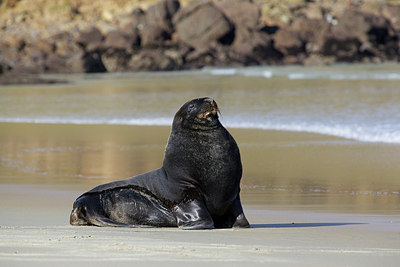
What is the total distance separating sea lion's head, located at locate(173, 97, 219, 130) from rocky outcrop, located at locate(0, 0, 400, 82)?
36649 millimetres

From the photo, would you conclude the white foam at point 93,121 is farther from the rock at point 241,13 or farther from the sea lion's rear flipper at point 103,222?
the rock at point 241,13

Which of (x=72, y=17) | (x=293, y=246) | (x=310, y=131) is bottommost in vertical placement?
(x=72, y=17)

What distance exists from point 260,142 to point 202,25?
122 ft

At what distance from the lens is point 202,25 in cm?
4775

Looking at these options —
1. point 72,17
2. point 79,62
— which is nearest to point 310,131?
point 79,62

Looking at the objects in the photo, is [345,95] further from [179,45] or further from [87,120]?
[179,45]

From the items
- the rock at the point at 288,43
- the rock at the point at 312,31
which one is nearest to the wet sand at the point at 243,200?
the rock at the point at 288,43

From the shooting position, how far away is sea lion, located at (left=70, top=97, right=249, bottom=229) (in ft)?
17.6

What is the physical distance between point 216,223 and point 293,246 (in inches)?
47.5

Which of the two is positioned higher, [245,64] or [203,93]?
[203,93]

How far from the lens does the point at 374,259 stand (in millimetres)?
3920

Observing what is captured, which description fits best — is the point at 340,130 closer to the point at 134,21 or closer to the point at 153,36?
the point at 153,36

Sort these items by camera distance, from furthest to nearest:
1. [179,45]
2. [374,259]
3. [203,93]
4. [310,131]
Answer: [179,45] → [203,93] → [310,131] → [374,259]

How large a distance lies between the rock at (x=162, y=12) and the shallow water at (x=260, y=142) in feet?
100
